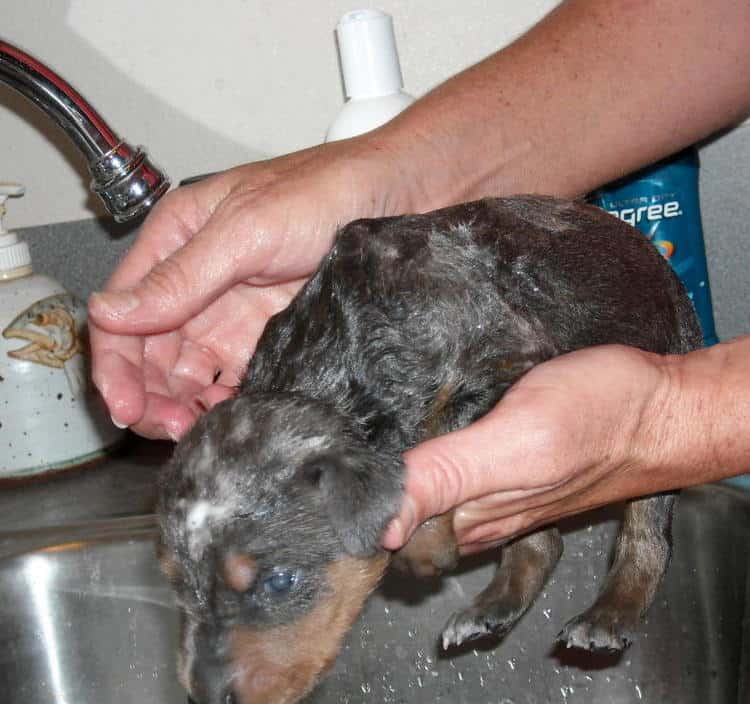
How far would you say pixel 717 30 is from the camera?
155 centimetres

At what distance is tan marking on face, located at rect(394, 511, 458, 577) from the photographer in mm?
1122

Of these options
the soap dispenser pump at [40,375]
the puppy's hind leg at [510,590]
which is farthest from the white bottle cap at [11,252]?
the puppy's hind leg at [510,590]

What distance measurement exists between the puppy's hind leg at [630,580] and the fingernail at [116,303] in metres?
0.59

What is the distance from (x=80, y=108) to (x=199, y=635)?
36.0 inches

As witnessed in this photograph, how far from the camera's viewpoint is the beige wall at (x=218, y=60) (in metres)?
2.01

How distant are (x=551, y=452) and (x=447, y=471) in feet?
0.37

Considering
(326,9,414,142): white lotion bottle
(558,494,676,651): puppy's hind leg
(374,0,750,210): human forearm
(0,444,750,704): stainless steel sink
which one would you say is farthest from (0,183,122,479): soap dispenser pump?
(558,494,676,651): puppy's hind leg

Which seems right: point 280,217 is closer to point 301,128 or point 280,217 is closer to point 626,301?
point 626,301

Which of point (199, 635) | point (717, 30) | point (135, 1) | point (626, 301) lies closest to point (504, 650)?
point (626, 301)

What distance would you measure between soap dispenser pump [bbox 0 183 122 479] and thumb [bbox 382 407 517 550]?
3.00 ft

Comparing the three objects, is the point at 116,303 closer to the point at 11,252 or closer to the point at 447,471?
the point at 447,471

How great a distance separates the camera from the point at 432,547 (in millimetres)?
1126

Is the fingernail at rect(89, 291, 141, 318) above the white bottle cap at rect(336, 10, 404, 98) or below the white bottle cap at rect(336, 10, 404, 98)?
below

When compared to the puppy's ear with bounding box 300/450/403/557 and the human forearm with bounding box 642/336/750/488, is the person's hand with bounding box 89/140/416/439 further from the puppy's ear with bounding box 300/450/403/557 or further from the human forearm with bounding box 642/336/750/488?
the human forearm with bounding box 642/336/750/488
